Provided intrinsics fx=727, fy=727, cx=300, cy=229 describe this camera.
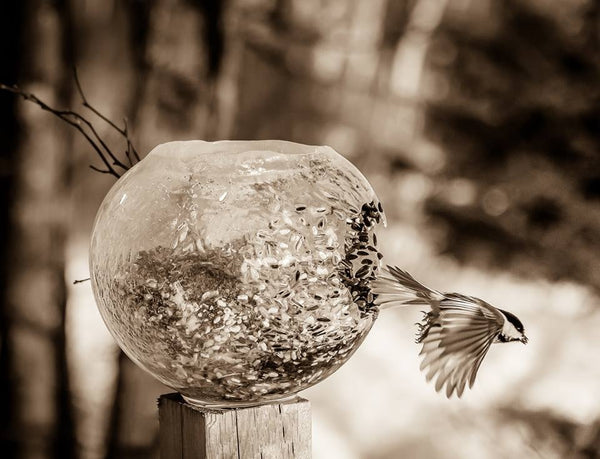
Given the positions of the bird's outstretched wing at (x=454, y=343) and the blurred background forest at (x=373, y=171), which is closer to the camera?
the bird's outstretched wing at (x=454, y=343)

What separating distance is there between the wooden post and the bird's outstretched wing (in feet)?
0.65

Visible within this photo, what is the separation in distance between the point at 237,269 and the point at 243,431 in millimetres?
224

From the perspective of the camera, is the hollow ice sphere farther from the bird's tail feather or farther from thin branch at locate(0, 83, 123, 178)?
thin branch at locate(0, 83, 123, 178)

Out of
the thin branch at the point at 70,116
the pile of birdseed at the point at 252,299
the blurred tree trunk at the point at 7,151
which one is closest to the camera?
the pile of birdseed at the point at 252,299

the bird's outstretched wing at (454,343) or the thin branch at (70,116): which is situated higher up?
the thin branch at (70,116)

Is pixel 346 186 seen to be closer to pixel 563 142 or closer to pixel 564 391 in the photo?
pixel 563 142

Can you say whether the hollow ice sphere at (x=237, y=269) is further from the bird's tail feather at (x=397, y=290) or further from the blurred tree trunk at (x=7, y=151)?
the blurred tree trunk at (x=7, y=151)

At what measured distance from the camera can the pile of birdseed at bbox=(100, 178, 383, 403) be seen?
0.74 metres

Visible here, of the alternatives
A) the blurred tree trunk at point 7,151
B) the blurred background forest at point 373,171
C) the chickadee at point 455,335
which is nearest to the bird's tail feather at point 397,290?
the chickadee at point 455,335

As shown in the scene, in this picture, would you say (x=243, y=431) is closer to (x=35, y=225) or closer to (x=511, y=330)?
(x=511, y=330)

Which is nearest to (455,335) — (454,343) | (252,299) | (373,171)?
(454,343)

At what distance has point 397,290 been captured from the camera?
794 mm

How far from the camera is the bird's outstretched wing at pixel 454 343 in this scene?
761mm

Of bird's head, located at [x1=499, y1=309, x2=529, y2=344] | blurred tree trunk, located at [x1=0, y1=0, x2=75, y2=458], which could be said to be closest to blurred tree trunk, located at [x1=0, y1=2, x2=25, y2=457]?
blurred tree trunk, located at [x1=0, y1=0, x2=75, y2=458]
